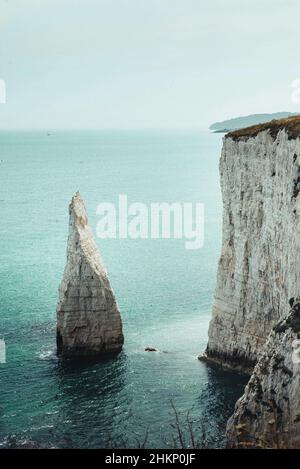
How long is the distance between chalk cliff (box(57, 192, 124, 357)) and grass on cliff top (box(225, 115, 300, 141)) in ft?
55.1

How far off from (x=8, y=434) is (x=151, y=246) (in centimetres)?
6808

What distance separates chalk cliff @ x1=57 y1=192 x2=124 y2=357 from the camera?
67.4 metres

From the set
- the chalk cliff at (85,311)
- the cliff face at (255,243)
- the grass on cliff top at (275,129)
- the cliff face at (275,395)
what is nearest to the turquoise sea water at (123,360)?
the chalk cliff at (85,311)

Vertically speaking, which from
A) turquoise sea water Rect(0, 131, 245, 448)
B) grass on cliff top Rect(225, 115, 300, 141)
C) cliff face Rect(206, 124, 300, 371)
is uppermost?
grass on cliff top Rect(225, 115, 300, 141)

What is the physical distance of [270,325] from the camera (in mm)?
58938

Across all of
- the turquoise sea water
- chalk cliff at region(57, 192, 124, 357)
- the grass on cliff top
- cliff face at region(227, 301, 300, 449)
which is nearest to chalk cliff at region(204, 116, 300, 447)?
the grass on cliff top

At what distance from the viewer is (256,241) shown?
6078cm

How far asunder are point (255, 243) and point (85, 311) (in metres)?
16.5

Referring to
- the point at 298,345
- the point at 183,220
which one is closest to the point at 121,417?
the point at 298,345

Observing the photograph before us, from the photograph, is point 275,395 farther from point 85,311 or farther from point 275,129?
point 85,311

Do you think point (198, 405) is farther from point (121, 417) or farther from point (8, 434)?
point (8, 434)

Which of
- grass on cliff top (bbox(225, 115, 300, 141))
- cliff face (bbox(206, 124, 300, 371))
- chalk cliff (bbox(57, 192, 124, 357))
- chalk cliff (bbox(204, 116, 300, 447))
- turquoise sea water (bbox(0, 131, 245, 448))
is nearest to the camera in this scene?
turquoise sea water (bbox(0, 131, 245, 448))

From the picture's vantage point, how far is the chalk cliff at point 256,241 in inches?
2147

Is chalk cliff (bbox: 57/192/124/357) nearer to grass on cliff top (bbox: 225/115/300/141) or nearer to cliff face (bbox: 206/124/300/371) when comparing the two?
cliff face (bbox: 206/124/300/371)
